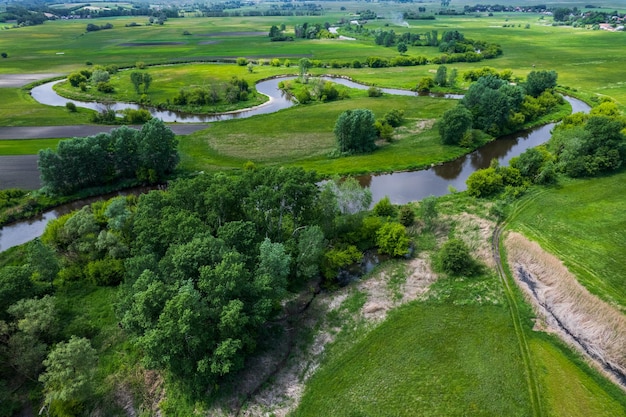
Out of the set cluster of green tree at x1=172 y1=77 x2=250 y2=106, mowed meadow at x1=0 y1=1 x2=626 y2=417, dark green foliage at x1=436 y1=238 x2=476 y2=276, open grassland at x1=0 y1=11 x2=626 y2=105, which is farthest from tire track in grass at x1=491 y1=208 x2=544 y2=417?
open grassland at x1=0 y1=11 x2=626 y2=105

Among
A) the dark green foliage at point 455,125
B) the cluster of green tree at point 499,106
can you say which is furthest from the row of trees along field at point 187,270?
the cluster of green tree at point 499,106

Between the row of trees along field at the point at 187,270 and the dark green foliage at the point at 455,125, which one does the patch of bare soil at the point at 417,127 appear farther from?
the row of trees along field at the point at 187,270

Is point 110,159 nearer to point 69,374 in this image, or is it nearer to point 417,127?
point 69,374

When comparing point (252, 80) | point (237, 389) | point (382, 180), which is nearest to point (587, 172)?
point (382, 180)

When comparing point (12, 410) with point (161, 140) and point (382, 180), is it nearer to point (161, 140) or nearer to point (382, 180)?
point (161, 140)

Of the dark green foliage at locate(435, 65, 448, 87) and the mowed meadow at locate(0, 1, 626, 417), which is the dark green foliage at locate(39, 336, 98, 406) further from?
the dark green foliage at locate(435, 65, 448, 87)

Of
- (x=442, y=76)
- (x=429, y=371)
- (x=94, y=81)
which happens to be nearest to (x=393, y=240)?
(x=429, y=371)
